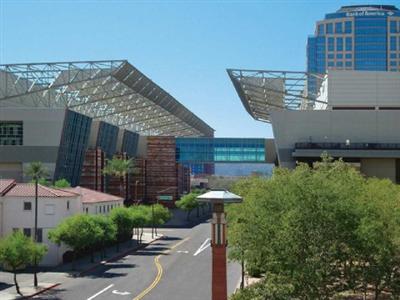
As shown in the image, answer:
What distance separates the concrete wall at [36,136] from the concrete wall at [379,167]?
44.3m

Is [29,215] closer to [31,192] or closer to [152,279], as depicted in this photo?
[31,192]

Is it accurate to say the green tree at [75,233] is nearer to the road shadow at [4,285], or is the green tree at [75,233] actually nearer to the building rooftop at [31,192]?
the building rooftop at [31,192]

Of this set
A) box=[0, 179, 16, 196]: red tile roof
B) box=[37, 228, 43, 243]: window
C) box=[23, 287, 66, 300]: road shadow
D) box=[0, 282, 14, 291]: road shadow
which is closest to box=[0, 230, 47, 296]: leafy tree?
box=[23, 287, 66, 300]: road shadow

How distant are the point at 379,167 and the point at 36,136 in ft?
164

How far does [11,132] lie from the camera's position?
9619 cm

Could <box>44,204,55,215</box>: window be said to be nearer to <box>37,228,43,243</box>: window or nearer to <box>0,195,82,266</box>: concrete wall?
<box>0,195,82,266</box>: concrete wall

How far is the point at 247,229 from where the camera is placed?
27891 mm

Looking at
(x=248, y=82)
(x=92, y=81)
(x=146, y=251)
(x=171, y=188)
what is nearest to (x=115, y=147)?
(x=171, y=188)

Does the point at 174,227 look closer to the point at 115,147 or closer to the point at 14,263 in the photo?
the point at 115,147

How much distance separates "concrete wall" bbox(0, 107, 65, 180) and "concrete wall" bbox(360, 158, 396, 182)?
44339mm

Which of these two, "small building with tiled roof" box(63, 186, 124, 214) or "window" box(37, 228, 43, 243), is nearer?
"window" box(37, 228, 43, 243)

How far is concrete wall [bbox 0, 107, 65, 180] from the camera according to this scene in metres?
94.7

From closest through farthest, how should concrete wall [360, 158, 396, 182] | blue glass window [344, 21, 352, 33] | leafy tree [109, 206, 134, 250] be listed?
leafy tree [109, 206, 134, 250]
concrete wall [360, 158, 396, 182]
blue glass window [344, 21, 352, 33]

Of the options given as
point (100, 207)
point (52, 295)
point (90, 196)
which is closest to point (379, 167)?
point (100, 207)
